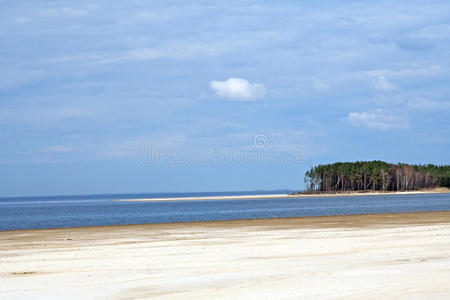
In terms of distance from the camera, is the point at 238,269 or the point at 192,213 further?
the point at 192,213

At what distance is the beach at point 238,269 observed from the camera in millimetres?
11992

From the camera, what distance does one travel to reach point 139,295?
1194 cm

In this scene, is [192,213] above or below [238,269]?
below

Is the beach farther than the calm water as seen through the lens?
No

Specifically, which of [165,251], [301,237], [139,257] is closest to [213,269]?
[139,257]

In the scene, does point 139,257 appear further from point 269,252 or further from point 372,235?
point 372,235

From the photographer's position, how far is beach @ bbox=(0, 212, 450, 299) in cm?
1199

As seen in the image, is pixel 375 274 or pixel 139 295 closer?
pixel 139 295

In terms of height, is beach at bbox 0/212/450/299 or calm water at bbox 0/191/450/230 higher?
beach at bbox 0/212/450/299

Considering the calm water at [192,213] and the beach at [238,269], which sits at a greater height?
the beach at [238,269]

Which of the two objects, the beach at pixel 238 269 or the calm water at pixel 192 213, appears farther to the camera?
the calm water at pixel 192 213

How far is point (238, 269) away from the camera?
15.7 meters

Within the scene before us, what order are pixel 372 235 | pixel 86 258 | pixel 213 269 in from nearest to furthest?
pixel 213 269
pixel 86 258
pixel 372 235

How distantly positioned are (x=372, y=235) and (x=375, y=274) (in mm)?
12640
